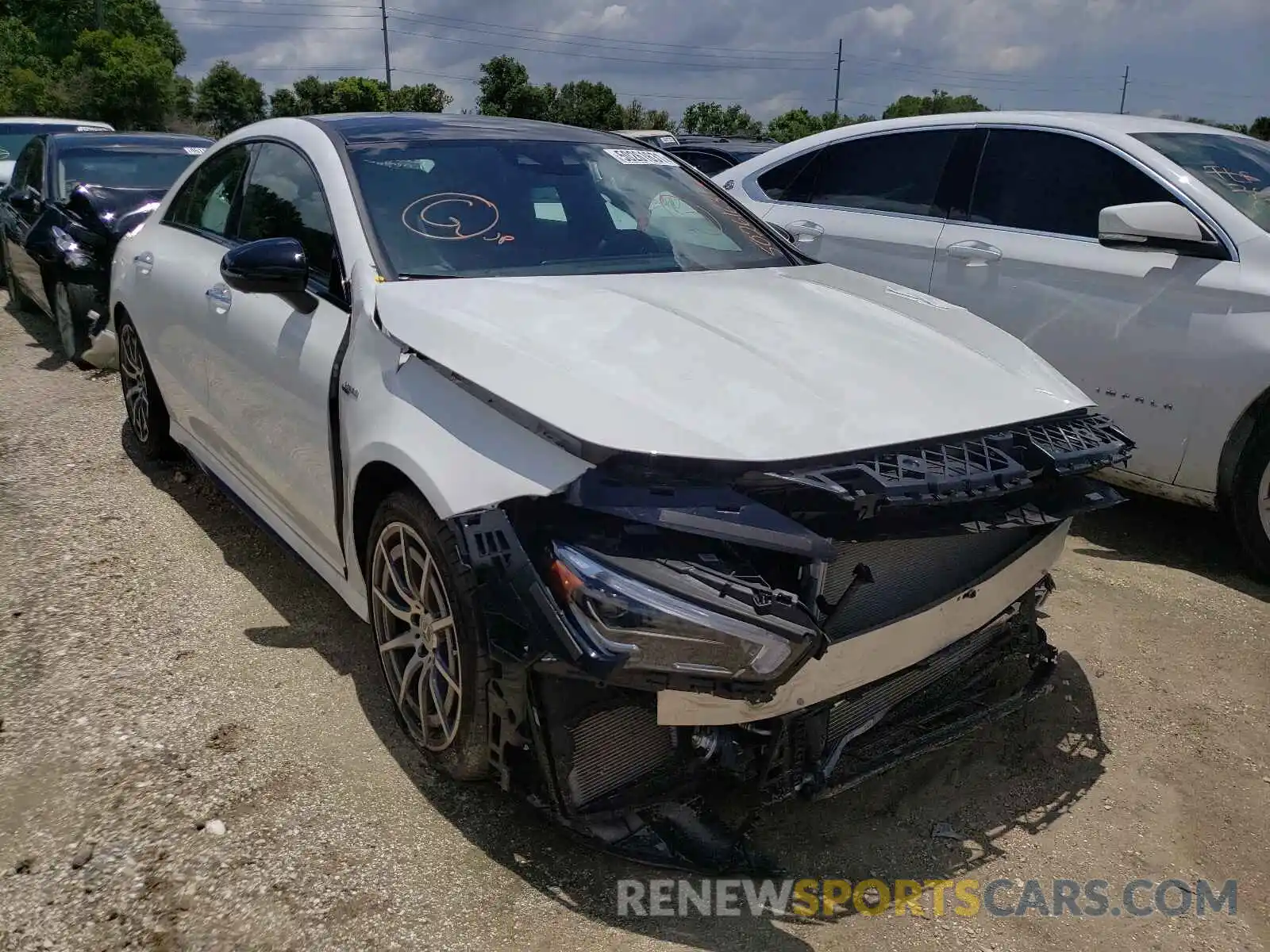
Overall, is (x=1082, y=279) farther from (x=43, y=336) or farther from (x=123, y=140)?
(x=43, y=336)

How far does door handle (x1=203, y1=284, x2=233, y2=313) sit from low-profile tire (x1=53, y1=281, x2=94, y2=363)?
10.2ft

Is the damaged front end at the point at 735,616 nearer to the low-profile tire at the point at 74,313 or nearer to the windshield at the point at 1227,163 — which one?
the windshield at the point at 1227,163

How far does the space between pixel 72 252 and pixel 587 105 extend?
4312 centimetres

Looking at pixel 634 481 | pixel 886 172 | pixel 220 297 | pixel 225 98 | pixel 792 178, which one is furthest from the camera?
pixel 225 98

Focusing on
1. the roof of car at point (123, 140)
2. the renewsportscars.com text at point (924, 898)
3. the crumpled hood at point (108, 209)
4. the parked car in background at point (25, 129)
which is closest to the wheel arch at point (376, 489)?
the renewsportscars.com text at point (924, 898)

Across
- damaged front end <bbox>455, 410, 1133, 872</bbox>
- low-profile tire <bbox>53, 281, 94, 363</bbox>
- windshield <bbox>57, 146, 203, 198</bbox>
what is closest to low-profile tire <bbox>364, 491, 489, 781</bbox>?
damaged front end <bbox>455, 410, 1133, 872</bbox>

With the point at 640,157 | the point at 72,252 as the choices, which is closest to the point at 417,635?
the point at 640,157

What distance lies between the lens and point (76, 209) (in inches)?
253

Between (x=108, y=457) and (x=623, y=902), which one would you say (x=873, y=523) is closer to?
(x=623, y=902)

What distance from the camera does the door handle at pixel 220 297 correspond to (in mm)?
3736

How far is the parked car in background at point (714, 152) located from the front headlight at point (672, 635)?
29.8 feet

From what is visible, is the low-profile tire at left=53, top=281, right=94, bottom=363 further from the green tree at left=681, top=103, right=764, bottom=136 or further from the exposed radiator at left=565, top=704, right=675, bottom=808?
the green tree at left=681, top=103, right=764, bottom=136

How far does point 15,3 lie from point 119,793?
62.4 metres

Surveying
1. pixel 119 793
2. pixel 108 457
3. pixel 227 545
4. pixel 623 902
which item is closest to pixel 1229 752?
pixel 623 902
